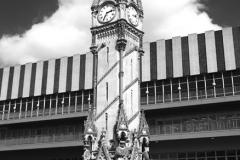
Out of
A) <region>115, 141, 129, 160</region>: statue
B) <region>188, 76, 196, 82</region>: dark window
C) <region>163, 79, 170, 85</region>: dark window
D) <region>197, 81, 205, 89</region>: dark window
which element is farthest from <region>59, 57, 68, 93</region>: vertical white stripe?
<region>115, 141, 129, 160</region>: statue

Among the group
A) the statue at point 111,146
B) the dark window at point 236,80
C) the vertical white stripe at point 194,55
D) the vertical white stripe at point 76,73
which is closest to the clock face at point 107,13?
the statue at point 111,146

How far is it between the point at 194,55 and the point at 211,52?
2.04m

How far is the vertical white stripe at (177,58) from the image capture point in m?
44.2

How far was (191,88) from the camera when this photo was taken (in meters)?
44.1

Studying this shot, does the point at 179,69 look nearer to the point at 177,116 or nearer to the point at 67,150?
the point at 177,116

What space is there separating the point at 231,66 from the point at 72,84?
21199mm

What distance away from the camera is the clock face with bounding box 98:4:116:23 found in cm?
2831

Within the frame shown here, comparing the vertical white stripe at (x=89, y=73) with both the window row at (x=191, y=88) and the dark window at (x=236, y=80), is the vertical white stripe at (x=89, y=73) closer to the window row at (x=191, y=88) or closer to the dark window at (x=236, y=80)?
the window row at (x=191, y=88)

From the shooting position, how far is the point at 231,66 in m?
41.7

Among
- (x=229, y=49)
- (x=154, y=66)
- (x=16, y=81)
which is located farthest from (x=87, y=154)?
(x=16, y=81)

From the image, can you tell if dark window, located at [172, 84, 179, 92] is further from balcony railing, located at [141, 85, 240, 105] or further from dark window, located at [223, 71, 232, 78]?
dark window, located at [223, 71, 232, 78]

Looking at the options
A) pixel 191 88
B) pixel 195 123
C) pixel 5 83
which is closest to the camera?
pixel 195 123

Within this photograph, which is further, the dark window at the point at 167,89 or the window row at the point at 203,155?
the dark window at the point at 167,89

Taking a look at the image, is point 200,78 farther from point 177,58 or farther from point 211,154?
point 211,154
